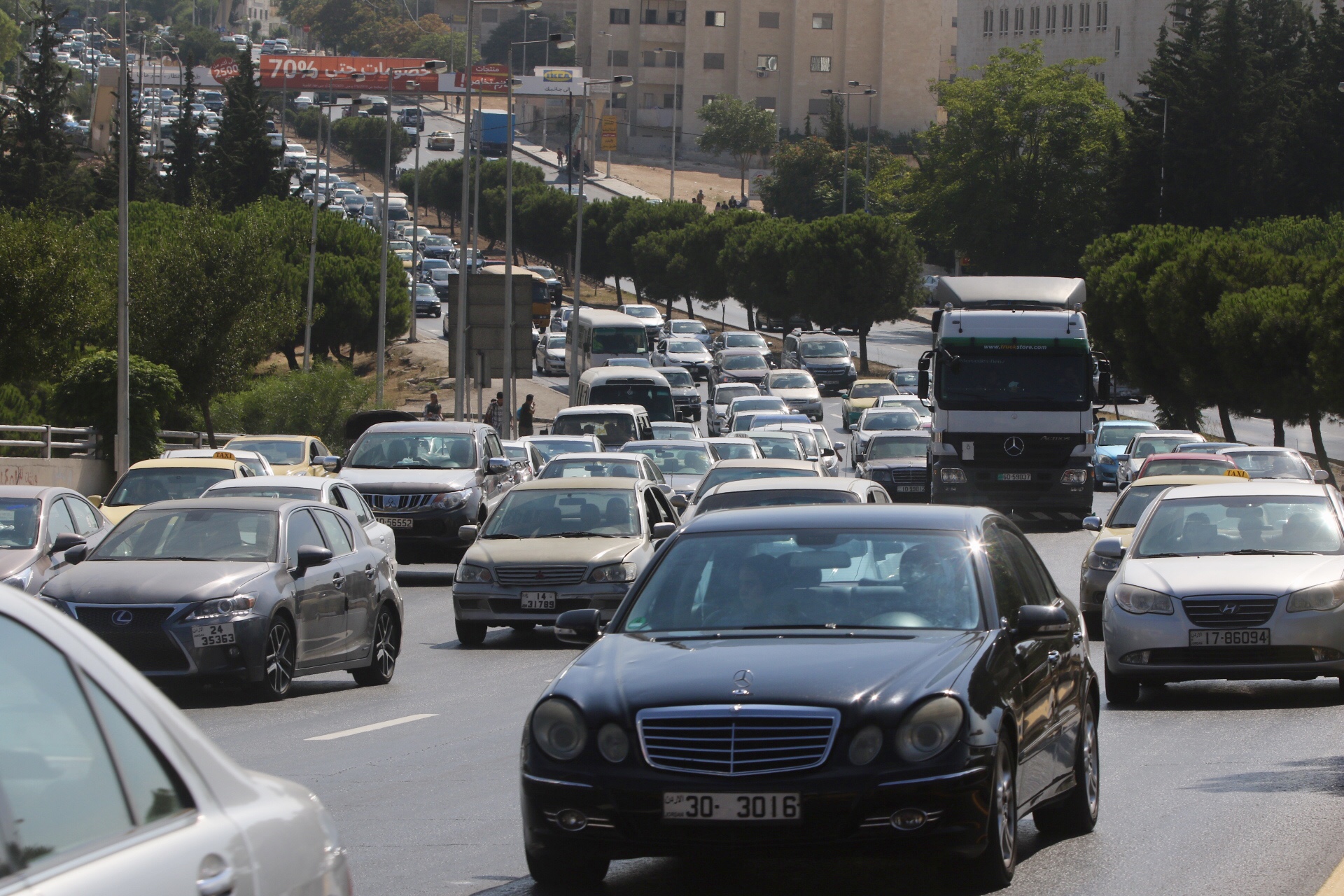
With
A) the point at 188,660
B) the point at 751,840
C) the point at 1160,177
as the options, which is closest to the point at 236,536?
the point at 188,660

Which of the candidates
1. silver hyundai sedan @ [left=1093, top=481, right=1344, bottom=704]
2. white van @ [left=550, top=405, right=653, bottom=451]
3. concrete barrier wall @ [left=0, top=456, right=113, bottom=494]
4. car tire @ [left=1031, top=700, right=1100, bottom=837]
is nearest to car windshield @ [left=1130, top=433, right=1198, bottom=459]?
white van @ [left=550, top=405, right=653, bottom=451]

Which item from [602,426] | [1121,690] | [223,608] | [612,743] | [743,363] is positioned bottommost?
[743,363]

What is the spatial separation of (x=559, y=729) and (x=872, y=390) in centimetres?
5340

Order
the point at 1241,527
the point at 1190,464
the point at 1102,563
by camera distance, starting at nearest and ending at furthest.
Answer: the point at 1241,527 → the point at 1102,563 → the point at 1190,464

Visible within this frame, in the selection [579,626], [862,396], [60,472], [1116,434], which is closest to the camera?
[579,626]

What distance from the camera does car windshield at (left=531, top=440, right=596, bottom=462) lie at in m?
34.0

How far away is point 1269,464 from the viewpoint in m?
29.6

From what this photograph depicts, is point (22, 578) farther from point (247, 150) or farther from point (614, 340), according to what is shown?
point (247, 150)

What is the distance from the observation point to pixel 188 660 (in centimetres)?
1265

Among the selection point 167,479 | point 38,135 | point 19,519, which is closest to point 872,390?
point 167,479

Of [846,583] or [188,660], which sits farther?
[188,660]

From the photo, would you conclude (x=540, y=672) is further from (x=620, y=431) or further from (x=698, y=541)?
(x=620, y=431)

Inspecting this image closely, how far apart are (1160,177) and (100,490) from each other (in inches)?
2446

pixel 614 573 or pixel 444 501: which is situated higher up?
pixel 614 573
